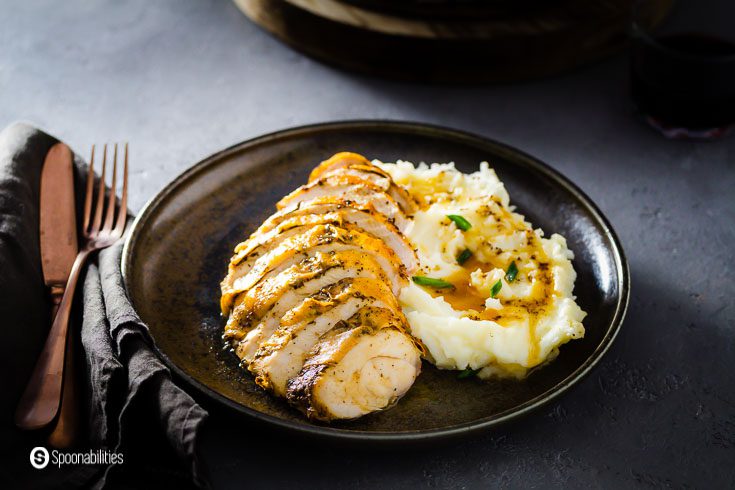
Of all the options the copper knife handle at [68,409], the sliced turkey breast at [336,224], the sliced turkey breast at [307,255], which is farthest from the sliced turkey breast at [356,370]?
the copper knife handle at [68,409]

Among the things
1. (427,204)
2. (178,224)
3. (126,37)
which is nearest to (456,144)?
(427,204)

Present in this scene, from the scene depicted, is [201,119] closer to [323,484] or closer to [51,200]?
[51,200]

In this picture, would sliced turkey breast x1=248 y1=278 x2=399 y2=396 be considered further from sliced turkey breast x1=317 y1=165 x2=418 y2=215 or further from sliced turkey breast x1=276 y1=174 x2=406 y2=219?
sliced turkey breast x1=317 y1=165 x2=418 y2=215

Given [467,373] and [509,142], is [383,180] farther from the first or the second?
[509,142]

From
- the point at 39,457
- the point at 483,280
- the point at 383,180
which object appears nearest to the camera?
the point at 39,457

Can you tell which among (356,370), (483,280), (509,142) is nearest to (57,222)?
(356,370)

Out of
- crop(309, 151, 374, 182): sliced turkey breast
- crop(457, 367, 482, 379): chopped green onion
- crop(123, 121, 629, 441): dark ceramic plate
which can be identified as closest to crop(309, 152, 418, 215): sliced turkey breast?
crop(309, 151, 374, 182): sliced turkey breast
